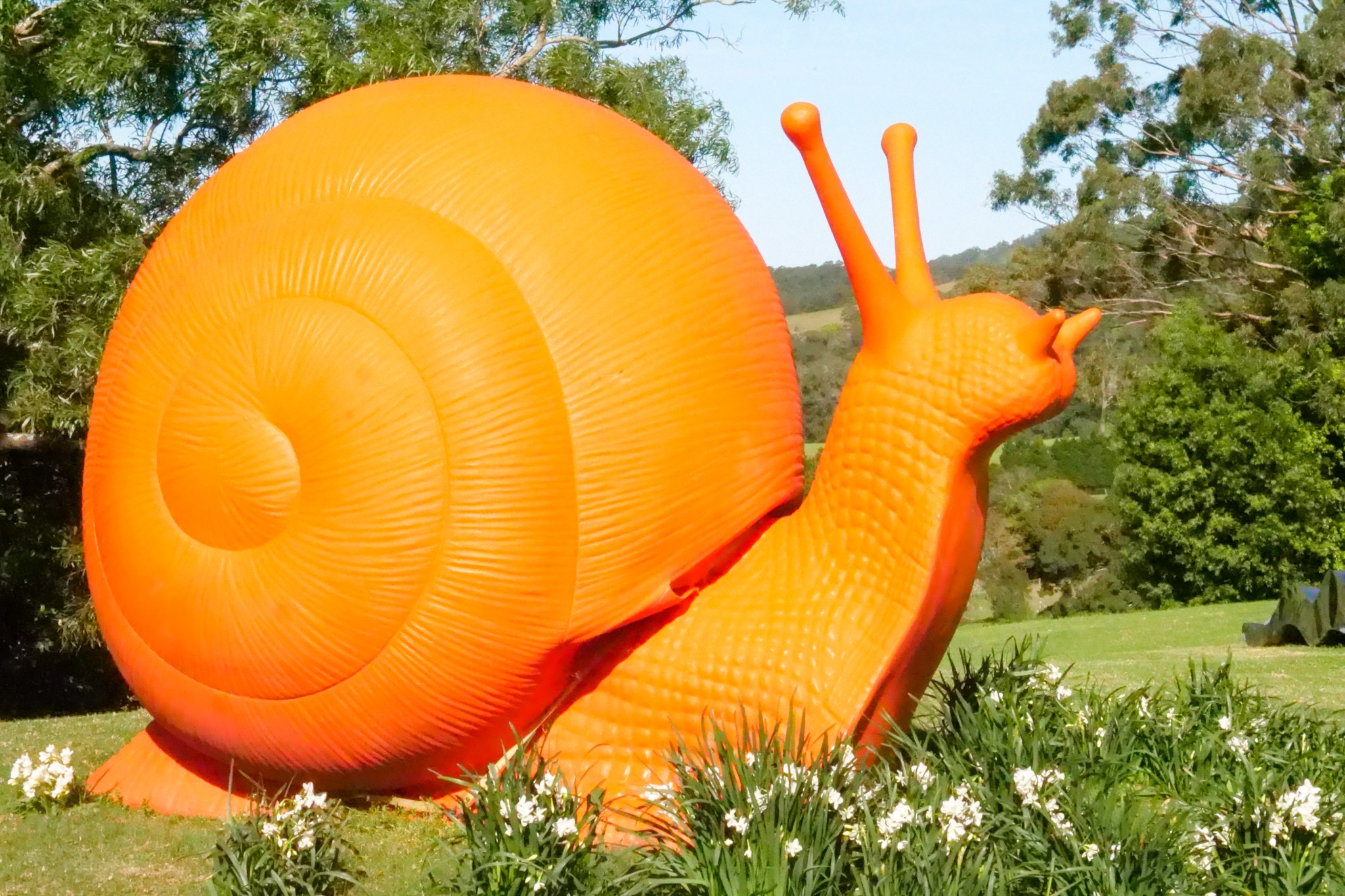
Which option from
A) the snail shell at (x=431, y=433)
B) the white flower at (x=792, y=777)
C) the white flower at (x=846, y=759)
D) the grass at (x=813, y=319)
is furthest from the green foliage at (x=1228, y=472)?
the grass at (x=813, y=319)

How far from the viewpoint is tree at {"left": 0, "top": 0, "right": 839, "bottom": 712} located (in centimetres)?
1202

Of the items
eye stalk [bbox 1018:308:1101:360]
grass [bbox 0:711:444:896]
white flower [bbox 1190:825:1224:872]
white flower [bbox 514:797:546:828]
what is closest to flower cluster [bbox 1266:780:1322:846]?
white flower [bbox 1190:825:1224:872]

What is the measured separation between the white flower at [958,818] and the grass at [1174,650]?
1.80 m

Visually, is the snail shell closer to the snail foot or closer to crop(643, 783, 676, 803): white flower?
the snail foot

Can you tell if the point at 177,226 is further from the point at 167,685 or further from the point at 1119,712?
the point at 1119,712

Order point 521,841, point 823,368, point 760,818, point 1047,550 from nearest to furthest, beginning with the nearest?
1. point 760,818
2. point 521,841
3. point 1047,550
4. point 823,368

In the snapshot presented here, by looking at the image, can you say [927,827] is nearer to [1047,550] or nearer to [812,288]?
[1047,550]

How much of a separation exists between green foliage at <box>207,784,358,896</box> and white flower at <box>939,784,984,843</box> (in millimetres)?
2033

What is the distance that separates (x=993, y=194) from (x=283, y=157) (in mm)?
35046

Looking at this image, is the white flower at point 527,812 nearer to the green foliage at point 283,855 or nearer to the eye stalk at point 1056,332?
the green foliage at point 283,855

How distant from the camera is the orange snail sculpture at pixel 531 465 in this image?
493 cm

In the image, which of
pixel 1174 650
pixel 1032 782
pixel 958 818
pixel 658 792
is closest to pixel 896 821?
pixel 958 818

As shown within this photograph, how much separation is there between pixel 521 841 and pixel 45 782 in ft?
9.65

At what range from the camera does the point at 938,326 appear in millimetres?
5000
